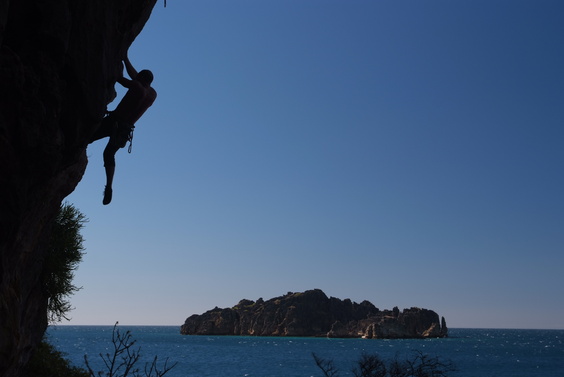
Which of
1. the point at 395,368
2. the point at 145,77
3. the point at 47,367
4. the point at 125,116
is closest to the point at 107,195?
the point at 125,116

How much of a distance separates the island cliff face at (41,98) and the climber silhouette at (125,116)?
569 mm

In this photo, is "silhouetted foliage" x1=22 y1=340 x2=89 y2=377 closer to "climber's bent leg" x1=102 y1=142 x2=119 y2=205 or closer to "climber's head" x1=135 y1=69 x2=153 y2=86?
"climber's bent leg" x1=102 y1=142 x2=119 y2=205

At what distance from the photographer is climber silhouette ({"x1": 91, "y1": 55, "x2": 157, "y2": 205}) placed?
13.5m

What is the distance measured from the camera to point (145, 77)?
13.9 m

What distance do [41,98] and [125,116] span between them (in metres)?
3.15

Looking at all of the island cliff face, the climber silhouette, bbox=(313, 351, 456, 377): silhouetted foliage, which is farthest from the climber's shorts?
bbox=(313, 351, 456, 377): silhouetted foliage

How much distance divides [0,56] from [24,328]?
9507mm

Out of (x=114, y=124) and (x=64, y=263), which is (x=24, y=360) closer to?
(x=64, y=263)

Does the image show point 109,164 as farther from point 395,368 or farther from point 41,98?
point 395,368

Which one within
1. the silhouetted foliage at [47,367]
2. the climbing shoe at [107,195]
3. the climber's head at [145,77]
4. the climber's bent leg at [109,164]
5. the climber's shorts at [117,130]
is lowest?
the silhouetted foliage at [47,367]

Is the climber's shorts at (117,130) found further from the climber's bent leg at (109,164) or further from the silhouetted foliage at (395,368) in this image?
the silhouetted foliage at (395,368)

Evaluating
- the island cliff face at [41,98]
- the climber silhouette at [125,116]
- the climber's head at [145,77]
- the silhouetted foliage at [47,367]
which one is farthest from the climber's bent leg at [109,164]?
the silhouetted foliage at [47,367]

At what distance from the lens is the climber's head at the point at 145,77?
13.8 m

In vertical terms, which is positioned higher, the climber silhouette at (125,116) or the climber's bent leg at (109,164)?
the climber silhouette at (125,116)
